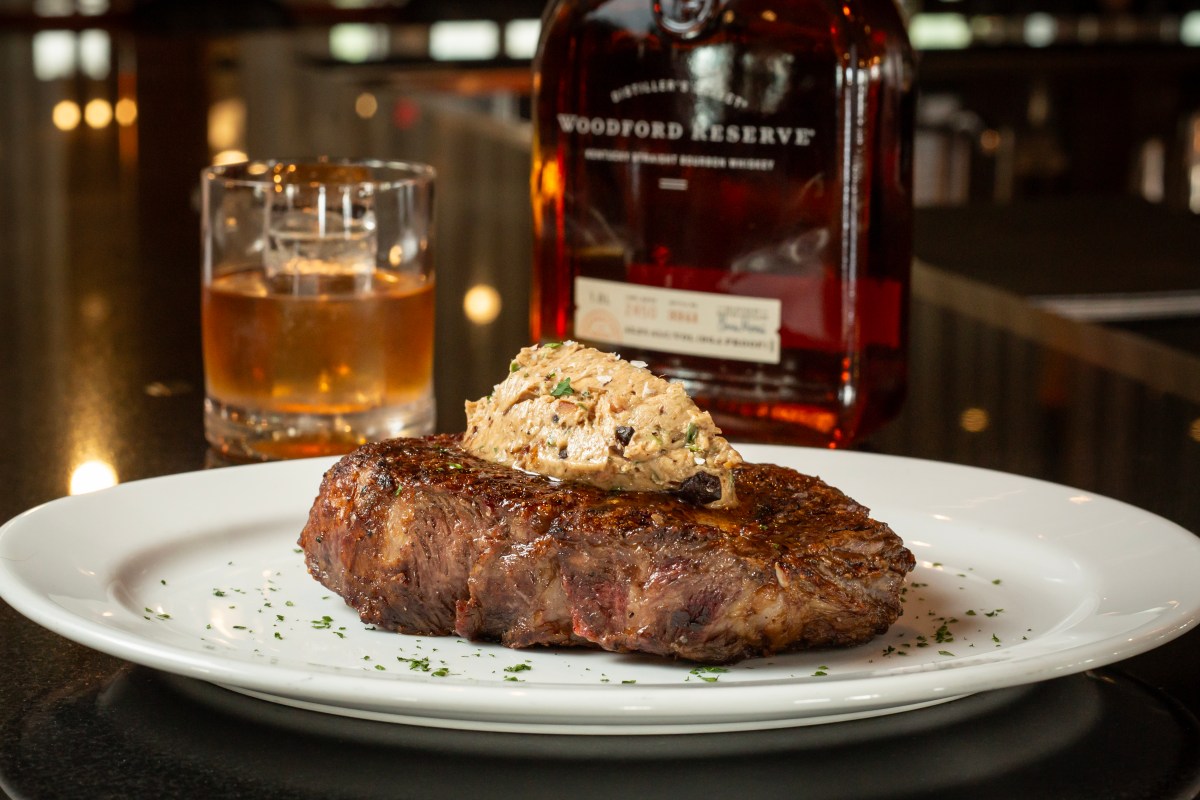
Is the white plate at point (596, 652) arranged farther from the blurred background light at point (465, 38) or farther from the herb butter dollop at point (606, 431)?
the blurred background light at point (465, 38)

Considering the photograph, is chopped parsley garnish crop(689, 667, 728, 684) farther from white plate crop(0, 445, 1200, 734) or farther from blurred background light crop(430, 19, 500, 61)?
blurred background light crop(430, 19, 500, 61)

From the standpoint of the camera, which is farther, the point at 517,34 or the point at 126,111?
the point at 517,34

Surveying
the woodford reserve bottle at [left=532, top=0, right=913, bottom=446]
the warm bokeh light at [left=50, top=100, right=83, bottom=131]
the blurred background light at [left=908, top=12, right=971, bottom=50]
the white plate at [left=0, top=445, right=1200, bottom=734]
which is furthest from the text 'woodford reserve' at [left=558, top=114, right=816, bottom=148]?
the blurred background light at [left=908, top=12, right=971, bottom=50]

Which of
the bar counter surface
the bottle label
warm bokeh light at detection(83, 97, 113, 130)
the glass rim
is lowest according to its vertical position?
the bar counter surface

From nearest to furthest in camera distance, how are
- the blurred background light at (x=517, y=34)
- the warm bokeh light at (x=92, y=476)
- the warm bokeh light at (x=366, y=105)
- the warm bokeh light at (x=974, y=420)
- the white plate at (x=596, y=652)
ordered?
the white plate at (x=596, y=652), the warm bokeh light at (x=92, y=476), the warm bokeh light at (x=974, y=420), the warm bokeh light at (x=366, y=105), the blurred background light at (x=517, y=34)

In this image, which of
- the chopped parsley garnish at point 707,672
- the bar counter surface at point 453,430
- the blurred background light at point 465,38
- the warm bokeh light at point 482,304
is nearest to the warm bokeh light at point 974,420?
the bar counter surface at point 453,430

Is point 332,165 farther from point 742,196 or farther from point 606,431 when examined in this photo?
point 606,431

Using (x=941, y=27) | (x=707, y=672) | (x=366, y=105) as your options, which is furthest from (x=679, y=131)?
A: (x=941, y=27)
